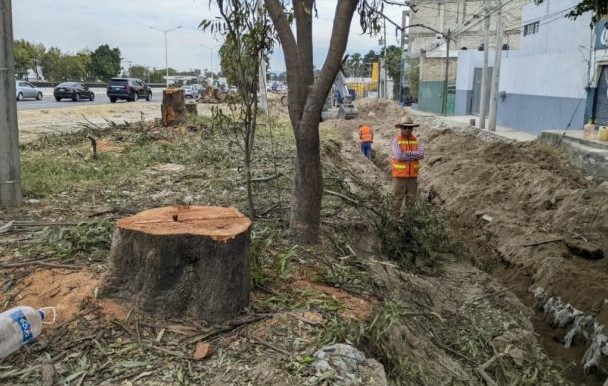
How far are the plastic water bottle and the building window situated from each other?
22.9 m

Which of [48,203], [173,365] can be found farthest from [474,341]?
[48,203]

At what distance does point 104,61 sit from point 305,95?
243ft

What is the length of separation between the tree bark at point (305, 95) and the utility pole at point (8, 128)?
10.6 feet

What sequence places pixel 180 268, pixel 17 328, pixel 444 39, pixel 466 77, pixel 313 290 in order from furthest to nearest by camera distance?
pixel 444 39 < pixel 466 77 < pixel 313 290 < pixel 180 268 < pixel 17 328

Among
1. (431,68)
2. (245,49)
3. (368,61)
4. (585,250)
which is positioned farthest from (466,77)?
(368,61)

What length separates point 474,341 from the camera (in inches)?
209

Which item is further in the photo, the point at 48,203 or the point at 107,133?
the point at 107,133

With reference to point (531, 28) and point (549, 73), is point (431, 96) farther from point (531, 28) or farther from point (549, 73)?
point (549, 73)

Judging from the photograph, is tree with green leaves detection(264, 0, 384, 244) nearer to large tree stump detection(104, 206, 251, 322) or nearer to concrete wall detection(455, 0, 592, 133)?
large tree stump detection(104, 206, 251, 322)

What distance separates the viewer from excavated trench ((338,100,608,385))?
6.67 m

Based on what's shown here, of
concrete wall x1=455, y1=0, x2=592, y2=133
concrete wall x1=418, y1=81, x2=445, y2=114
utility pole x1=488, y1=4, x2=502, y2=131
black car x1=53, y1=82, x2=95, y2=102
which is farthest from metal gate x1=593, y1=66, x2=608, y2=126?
black car x1=53, y1=82, x2=95, y2=102

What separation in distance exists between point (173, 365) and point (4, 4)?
5158 mm

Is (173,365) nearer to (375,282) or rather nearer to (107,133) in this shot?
(375,282)

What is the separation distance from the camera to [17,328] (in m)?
3.37
